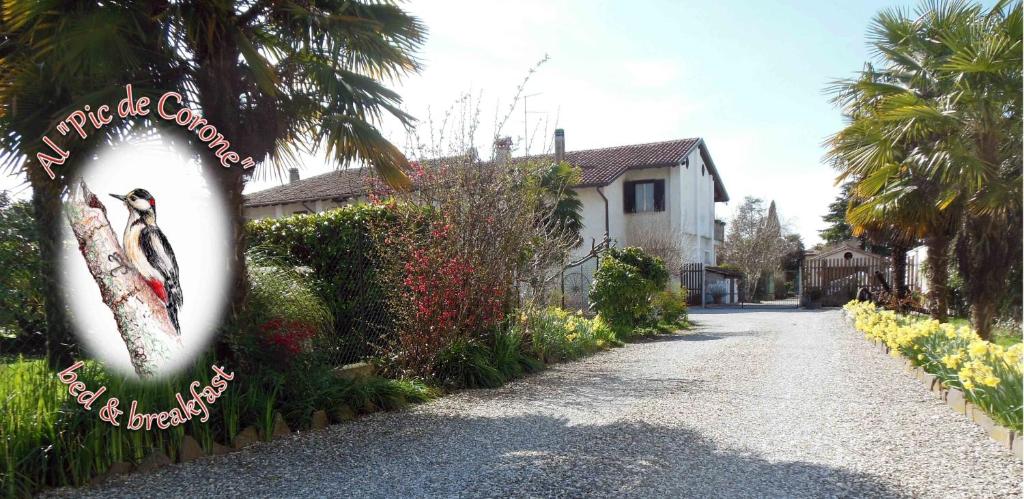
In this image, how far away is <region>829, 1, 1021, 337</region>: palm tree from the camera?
7758mm

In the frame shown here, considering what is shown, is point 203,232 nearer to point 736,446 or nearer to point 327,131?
point 327,131

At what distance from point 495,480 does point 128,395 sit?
255 centimetres

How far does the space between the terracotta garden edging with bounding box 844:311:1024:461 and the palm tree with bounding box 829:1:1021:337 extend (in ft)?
7.32

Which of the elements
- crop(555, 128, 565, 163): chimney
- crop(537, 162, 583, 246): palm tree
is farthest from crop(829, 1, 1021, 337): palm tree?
crop(555, 128, 565, 163): chimney

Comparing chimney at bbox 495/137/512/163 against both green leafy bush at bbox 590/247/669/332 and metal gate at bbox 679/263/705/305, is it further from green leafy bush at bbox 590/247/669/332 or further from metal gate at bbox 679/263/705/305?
metal gate at bbox 679/263/705/305

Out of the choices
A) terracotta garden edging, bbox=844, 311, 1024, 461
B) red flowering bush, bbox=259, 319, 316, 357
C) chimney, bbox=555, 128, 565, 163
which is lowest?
terracotta garden edging, bbox=844, 311, 1024, 461

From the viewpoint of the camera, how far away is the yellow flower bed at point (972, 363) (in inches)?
202

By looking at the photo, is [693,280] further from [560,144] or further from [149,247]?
[149,247]

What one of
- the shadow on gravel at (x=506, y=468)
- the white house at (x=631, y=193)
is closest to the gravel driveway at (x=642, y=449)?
the shadow on gravel at (x=506, y=468)

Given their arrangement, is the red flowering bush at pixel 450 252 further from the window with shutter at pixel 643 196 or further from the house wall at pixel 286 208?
the window with shutter at pixel 643 196

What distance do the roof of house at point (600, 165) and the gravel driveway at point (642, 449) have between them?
17.5 m

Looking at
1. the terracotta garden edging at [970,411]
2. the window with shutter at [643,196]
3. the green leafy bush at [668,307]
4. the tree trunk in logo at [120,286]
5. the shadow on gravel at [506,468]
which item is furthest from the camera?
the window with shutter at [643,196]

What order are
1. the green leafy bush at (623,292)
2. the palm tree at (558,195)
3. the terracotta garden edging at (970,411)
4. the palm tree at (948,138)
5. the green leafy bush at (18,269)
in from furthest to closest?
the green leafy bush at (623,292)
the palm tree at (558,195)
the palm tree at (948,138)
the terracotta garden edging at (970,411)
the green leafy bush at (18,269)

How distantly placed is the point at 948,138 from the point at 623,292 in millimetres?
7071
